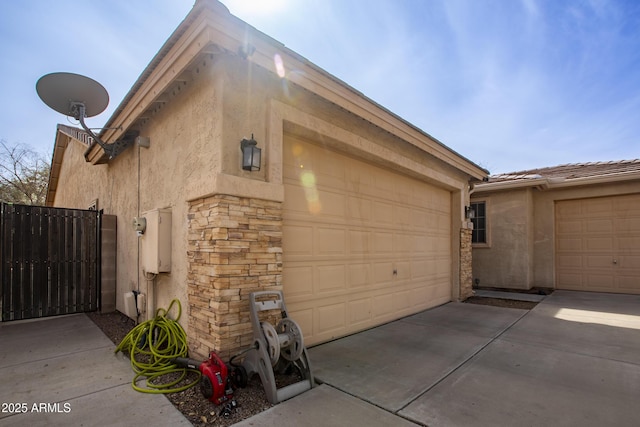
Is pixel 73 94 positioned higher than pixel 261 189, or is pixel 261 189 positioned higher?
pixel 73 94

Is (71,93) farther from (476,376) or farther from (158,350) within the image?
(476,376)

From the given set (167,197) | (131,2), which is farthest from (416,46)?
(167,197)

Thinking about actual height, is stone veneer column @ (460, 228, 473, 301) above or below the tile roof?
below

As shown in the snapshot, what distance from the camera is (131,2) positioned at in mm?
4309

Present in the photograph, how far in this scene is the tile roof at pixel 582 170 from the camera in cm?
878

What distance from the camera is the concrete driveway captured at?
2.51 meters

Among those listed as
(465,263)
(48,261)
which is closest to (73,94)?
(48,261)

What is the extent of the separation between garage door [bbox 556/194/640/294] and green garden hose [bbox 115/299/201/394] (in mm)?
10829

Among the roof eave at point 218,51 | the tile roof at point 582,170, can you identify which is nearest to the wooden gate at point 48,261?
the roof eave at point 218,51

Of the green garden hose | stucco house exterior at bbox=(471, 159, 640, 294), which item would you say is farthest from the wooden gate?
stucco house exterior at bbox=(471, 159, 640, 294)

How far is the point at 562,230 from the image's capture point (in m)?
9.53

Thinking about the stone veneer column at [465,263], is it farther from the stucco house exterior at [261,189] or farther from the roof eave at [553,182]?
the roof eave at [553,182]

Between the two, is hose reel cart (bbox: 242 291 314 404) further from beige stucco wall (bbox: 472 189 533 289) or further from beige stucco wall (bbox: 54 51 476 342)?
beige stucco wall (bbox: 472 189 533 289)

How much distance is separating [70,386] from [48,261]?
400 centimetres
